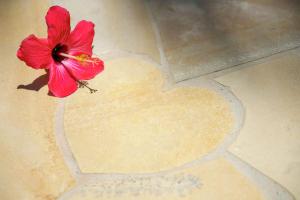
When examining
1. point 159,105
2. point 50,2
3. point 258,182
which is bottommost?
point 258,182

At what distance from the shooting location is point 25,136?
1224 millimetres

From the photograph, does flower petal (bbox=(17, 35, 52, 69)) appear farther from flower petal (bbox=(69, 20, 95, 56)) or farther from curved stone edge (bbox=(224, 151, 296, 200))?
curved stone edge (bbox=(224, 151, 296, 200))

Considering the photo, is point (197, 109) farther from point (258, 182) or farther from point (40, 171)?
point (40, 171)

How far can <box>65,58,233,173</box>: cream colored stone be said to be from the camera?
116cm

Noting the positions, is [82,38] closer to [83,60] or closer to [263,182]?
[83,60]

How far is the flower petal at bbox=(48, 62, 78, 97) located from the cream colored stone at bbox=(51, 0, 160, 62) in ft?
0.58

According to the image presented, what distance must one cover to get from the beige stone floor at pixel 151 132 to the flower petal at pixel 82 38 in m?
0.08

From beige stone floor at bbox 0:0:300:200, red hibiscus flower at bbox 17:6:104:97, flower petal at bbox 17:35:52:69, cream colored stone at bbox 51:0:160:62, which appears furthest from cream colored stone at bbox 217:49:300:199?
flower petal at bbox 17:35:52:69

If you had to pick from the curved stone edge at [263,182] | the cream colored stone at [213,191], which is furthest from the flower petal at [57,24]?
the curved stone edge at [263,182]

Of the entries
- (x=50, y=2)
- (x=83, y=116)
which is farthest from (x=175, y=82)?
(x=50, y=2)

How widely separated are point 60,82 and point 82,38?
0.18 meters

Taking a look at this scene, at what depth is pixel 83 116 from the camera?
128 centimetres

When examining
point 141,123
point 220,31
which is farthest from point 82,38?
point 220,31

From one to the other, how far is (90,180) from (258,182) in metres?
0.44
